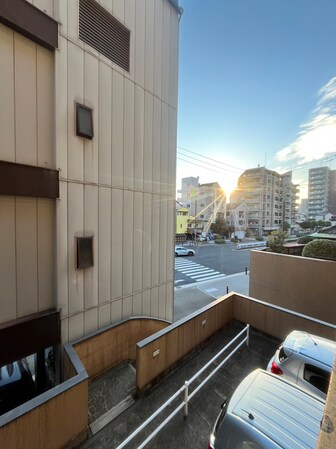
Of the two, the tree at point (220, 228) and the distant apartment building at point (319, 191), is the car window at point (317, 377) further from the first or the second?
the distant apartment building at point (319, 191)

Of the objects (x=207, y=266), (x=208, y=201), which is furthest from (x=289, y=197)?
(x=207, y=266)

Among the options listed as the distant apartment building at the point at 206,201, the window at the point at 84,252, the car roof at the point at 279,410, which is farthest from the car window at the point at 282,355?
the distant apartment building at the point at 206,201

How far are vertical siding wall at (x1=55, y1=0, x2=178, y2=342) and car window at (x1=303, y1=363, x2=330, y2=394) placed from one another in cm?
346

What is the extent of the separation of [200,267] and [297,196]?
5415cm

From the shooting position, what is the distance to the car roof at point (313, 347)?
3506 mm

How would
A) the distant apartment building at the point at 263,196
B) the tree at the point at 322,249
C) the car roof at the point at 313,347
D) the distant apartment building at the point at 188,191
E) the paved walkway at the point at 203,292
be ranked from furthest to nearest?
the distant apartment building at the point at 188,191, the distant apartment building at the point at 263,196, the paved walkway at the point at 203,292, the tree at the point at 322,249, the car roof at the point at 313,347

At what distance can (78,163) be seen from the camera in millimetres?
3885

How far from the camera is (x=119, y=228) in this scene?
4.69m

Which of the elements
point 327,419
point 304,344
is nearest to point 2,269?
point 327,419

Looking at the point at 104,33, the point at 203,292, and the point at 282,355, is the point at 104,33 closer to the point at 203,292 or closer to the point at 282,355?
the point at 282,355

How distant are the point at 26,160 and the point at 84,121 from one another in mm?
1253

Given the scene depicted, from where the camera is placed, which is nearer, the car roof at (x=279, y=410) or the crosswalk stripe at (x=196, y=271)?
the car roof at (x=279, y=410)

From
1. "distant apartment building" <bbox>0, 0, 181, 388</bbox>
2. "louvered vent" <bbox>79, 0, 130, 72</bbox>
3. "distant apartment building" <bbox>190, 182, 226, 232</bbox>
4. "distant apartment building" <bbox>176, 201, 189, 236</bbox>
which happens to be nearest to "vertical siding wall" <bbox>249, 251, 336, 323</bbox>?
"distant apartment building" <bbox>0, 0, 181, 388</bbox>

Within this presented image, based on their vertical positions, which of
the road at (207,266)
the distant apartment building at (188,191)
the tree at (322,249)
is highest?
the distant apartment building at (188,191)
